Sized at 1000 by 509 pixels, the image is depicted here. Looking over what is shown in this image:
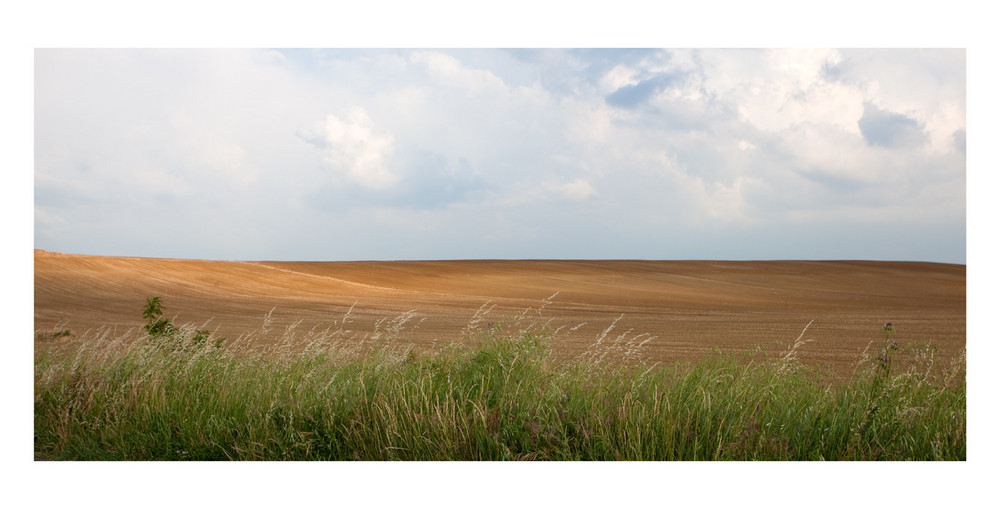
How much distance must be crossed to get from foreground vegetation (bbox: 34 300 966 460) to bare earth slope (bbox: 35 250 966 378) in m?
2.97

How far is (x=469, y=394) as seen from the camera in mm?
4734

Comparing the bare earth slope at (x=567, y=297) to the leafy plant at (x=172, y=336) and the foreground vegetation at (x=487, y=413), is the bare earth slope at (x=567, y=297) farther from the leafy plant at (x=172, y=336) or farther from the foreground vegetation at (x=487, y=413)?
the leafy plant at (x=172, y=336)

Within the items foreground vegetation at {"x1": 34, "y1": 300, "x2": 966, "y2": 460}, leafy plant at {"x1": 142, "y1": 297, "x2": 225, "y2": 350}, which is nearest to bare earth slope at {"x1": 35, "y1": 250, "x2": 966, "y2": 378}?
foreground vegetation at {"x1": 34, "y1": 300, "x2": 966, "y2": 460}

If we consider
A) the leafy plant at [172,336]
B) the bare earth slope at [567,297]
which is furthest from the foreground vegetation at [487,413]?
the bare earth slope at [567,297]

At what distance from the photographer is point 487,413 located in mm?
4480

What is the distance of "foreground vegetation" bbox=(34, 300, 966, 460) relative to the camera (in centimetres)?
442

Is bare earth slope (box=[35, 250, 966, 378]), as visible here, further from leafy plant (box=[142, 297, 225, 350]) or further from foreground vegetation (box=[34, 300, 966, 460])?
leafy plant (box=[142, 297, 225, 350])

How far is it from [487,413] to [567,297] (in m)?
27.6

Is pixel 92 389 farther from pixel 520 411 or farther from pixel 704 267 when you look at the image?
pixel 704 267

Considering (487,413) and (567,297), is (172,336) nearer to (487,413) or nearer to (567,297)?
(487,413)

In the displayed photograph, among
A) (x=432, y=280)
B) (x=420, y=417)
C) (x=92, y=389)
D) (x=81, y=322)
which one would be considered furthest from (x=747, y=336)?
(x=432, y=280)

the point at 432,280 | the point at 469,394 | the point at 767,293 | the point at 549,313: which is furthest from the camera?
the point at 432,280

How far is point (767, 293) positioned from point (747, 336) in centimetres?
2053

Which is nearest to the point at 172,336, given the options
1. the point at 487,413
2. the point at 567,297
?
the point at 487,413
